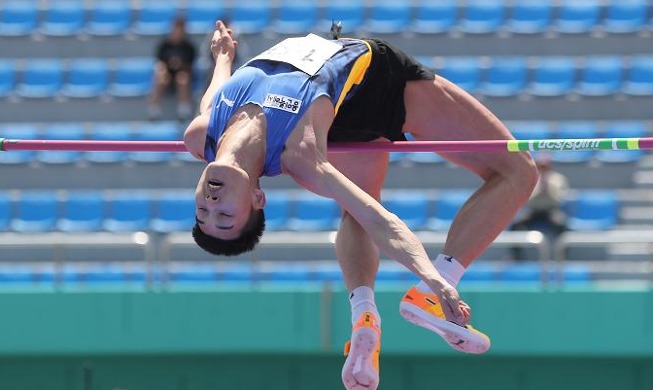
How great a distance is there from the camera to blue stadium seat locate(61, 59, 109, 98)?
14.1 m

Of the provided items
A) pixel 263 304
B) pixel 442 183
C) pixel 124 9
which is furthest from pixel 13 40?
pixel 263 304

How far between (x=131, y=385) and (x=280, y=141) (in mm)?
4142

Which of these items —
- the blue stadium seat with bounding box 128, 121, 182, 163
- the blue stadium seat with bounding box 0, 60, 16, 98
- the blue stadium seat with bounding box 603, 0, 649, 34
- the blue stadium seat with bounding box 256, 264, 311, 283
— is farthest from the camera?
the blue stadium seat with bounding box 0, 60, 16, 98

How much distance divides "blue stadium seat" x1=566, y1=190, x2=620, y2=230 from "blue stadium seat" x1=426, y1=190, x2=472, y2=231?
3.08ft

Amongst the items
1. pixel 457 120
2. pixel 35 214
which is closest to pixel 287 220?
pixel 35 214

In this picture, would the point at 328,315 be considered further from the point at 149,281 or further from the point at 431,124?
the point at 431,124

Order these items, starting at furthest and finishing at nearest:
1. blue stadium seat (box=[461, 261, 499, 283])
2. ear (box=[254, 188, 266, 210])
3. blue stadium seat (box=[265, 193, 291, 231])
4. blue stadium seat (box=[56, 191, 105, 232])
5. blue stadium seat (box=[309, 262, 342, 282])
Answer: blue stadium seat (box=[56, 191, 105, 232]) < blue stadium seat (box=[265, 193, 291, 231]) < blue stadium seat (box=[309, 262, 342, 282]) < blue stadium seat (box=[461, 261, 499, 283]) < ear (box=[254, 188, 266, 210])

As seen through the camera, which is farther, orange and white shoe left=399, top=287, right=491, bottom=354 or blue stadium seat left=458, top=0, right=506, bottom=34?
blue stadium seat left=458, top=0, right=506, bottom=34

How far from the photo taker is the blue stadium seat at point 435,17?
14148mm

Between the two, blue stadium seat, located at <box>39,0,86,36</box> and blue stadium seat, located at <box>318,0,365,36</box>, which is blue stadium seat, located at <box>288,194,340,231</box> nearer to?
blue stadium seat, located at <box>318,0,365,36</box>

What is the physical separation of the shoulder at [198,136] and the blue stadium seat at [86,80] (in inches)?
305

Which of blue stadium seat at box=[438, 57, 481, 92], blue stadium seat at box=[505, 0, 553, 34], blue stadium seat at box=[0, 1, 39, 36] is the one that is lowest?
blue stadium seat at box=[438, 57, 481, 92]

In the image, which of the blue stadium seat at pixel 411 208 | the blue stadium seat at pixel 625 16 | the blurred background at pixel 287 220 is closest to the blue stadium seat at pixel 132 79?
the blurred background at pixel 287 220

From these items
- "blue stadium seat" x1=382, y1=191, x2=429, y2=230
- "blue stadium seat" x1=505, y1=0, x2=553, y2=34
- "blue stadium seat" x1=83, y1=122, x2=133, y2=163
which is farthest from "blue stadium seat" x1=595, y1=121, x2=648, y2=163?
"blue stadium seat" x1=83, y1=122, x2=133, y2=163
